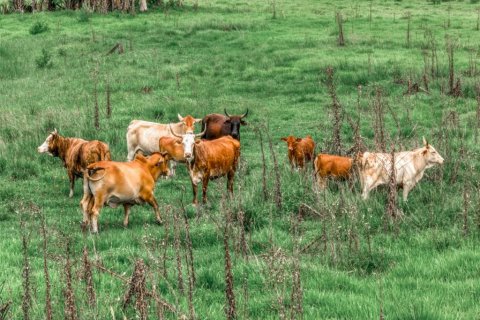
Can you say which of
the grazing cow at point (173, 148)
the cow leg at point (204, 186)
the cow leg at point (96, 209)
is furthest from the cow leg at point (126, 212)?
the grazing cow at point (173, 148)

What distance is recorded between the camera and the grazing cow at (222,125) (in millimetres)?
13742

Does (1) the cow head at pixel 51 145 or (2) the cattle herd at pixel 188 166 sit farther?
(1) the cow head at pixel 51 145

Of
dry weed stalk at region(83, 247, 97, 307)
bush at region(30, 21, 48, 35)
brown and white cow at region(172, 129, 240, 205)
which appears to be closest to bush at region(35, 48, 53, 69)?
bush at region(30, 21, 48, 35)

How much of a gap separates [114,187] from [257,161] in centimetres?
407

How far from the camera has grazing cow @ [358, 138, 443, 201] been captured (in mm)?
9984

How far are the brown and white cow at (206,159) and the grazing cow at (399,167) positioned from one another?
2197 mm

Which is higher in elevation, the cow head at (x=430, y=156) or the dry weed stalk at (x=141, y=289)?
the dry weed stalk at (x=141, y=289)

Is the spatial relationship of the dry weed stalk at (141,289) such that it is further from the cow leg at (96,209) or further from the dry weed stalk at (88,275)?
the cow leg at (96,209)

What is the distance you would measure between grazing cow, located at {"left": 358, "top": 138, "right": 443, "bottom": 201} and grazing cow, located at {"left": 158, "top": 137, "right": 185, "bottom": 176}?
3572 mm

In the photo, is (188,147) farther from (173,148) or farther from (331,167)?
(331,167)

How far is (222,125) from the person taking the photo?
14.0m

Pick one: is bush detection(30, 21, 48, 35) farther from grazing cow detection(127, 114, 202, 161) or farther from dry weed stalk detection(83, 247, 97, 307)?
dry weed stalk detection(83, 247, 97, 307)

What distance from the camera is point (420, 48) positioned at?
2184cm

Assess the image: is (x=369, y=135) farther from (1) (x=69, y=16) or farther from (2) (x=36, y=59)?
(1) (x=69, y=16)
